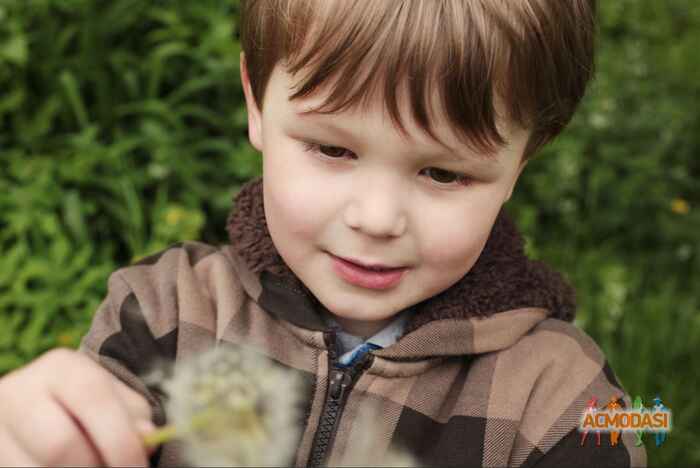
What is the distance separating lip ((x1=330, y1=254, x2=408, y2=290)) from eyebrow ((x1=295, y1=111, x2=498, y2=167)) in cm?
19

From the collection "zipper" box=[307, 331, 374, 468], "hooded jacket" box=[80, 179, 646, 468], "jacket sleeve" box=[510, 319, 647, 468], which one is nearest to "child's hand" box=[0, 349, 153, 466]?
"hooded jacket" box=[80, 179, 646, 468]

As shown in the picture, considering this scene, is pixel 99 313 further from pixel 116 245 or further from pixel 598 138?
pixel 598 138

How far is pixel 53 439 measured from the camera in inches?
35.6

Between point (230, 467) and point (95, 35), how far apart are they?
1850 mm

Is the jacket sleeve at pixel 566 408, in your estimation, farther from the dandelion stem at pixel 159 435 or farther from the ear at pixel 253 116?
the dandelion stem at pixel 159 435

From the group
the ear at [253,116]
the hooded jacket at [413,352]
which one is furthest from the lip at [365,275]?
the ear at [253,116]

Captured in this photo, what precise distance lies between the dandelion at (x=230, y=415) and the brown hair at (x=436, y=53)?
0.38m

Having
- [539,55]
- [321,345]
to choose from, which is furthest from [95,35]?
[539,55]

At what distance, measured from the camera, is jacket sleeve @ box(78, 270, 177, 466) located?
1.34 meters

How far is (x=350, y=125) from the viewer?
1.16m

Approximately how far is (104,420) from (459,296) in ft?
2.28

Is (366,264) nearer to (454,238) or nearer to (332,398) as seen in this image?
(454,238)

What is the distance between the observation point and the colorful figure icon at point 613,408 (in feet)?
4.37

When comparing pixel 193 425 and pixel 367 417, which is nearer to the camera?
pixel 193 425
